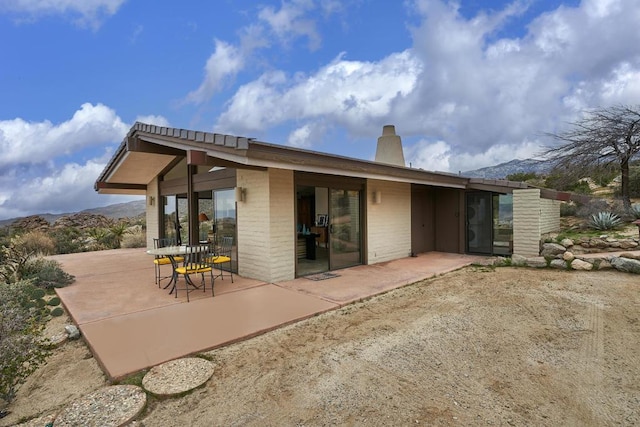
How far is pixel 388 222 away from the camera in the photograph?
927cm

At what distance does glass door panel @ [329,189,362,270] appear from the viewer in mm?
7789

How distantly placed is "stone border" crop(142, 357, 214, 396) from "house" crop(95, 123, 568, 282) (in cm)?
276

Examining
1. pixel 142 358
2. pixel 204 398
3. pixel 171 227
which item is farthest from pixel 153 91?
pixel 204 398

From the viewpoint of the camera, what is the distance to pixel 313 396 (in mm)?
2699

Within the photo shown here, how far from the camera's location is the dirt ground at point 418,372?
96.7 inches

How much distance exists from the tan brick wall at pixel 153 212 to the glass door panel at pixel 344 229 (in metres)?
6.08

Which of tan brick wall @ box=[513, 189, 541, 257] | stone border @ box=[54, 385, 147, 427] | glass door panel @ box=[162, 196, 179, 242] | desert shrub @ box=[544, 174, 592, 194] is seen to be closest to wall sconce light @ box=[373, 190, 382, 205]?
tan brick wall @ box=[513, 189, 541, 257]

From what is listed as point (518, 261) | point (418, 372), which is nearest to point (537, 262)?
point (518, 261)

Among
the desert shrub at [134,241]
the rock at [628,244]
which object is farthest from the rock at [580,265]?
the desert shrub at [134,241]

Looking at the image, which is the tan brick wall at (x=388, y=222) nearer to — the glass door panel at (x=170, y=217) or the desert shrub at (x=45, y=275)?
the glass door panel at (x=170, y=217)

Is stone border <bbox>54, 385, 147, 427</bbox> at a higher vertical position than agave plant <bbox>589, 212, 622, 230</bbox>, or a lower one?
lower

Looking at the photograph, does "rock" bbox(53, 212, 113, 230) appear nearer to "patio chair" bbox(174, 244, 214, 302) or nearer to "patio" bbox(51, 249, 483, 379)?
"patio" bbox(51, 249, 483, 379)

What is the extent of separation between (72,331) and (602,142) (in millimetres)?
15868

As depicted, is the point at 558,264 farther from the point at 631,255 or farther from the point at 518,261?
the point at 631,255
